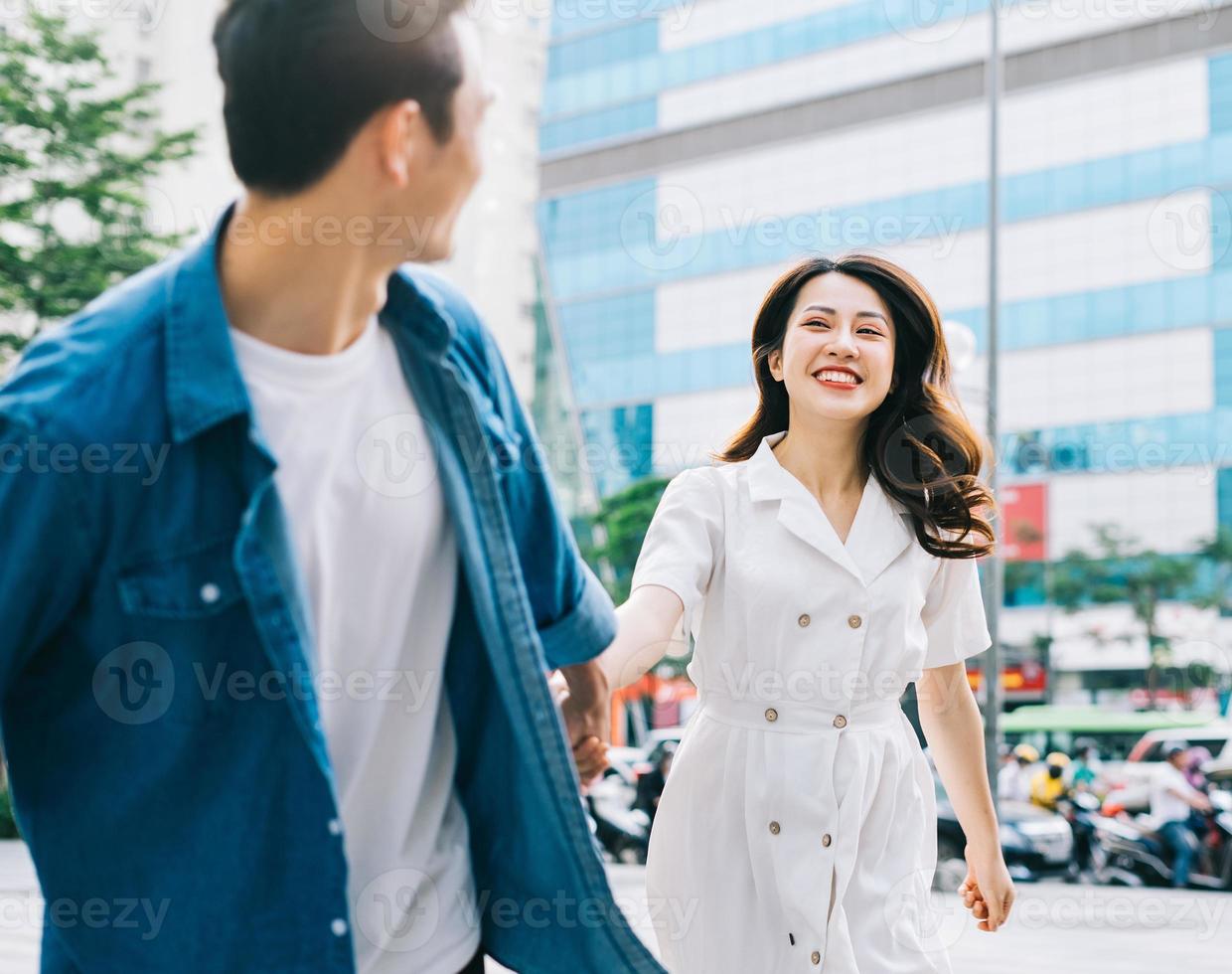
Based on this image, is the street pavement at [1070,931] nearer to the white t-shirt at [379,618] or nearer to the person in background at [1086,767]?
the person in background at [1086,767]

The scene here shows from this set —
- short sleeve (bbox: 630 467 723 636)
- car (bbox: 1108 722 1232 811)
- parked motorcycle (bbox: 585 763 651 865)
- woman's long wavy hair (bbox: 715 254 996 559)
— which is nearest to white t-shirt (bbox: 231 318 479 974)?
short sleeve (bbox: 630 467 723 636)

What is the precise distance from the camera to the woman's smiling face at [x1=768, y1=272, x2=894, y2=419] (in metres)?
2.52

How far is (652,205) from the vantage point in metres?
39.9

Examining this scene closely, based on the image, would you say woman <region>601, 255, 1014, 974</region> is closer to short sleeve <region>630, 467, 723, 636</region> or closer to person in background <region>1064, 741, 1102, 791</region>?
short sleeve <region>630, 467, 723, 636</region>

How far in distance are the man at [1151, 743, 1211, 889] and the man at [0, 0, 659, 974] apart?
1069 centimetres

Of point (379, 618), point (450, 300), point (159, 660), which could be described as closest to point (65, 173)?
point (450, 300)

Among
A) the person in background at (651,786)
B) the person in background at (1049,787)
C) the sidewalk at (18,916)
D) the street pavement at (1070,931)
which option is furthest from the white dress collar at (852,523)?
the person in background at (1049,787)

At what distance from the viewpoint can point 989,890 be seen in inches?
104

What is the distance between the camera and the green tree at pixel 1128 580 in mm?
28484

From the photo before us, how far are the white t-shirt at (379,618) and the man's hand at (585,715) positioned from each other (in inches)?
6.3

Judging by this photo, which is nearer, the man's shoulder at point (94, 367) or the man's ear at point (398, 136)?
the man's shoulder at point (94, 367)

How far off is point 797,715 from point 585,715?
82cm

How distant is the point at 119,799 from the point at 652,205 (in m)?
39.4

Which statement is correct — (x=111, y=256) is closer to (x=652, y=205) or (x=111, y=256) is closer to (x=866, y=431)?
(x=866, y=431)
